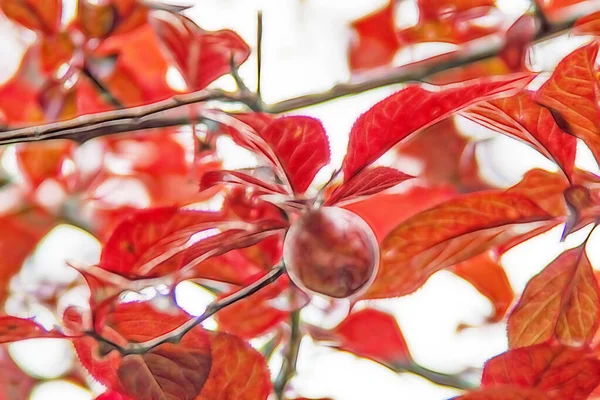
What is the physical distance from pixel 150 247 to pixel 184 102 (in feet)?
0.27

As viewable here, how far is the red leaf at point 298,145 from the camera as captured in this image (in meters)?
0.30

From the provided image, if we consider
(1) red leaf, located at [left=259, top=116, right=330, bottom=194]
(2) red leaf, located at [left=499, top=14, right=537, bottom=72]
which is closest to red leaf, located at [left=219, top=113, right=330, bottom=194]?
(1) red leaf, located at [left=259, top=116, right=330, bottom=194]

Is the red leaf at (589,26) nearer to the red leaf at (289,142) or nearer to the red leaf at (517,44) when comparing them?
the red leaf at (517,44)

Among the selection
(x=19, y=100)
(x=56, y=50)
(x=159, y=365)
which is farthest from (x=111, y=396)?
(x=19, y=100)

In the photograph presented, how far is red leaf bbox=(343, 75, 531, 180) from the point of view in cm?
28

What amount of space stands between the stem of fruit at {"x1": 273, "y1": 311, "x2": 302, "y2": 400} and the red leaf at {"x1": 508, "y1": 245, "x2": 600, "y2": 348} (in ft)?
0.40

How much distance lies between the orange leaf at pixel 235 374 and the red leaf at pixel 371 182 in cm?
10

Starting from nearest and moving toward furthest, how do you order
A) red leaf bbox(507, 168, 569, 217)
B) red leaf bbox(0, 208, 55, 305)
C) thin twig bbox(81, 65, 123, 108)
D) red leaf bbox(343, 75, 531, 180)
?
red leaf bbox(343, 75, 531, 180)
red leaf bbox(507, 168, 569, 217)
thin twig bbox(81, 65, 123, 108)
red leaf bbox(0, 208, 55, 305)

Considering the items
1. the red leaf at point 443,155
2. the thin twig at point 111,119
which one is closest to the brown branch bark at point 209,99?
the thin twig at point 111,119

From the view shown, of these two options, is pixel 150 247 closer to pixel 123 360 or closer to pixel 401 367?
pixel 123 360

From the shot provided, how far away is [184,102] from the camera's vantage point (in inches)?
13.4

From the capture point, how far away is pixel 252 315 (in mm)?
491

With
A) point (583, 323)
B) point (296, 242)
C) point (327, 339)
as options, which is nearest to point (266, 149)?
point (296, 242)

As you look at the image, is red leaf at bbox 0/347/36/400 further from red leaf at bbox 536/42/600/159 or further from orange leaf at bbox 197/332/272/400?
red leaf at bbox 536/42/600/159
